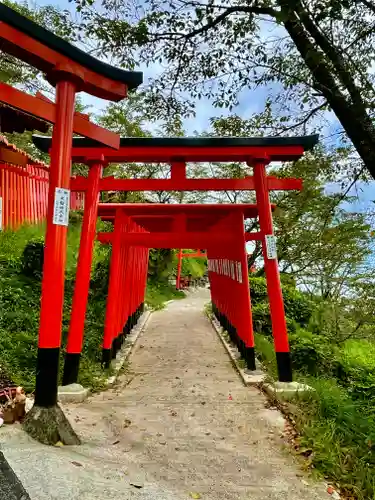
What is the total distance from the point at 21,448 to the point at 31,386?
8.32ft

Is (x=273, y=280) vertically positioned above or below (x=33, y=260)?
below

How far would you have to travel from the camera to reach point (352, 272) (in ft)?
32.2

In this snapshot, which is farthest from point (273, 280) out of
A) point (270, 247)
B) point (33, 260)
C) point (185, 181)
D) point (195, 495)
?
point (33, 260)

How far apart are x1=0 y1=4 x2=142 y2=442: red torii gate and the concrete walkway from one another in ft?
2.16

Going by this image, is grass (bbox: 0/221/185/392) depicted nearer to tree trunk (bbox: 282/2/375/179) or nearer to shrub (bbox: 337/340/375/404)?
shrub (bbox: 337/340/375/404)

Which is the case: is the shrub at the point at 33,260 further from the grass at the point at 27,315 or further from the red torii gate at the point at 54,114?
the red torii gate at the point at 54,114

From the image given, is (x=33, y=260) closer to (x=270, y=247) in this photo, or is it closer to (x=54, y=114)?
(x=270, y=247)

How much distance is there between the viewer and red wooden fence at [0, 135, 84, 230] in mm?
11047

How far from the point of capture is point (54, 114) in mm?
4156

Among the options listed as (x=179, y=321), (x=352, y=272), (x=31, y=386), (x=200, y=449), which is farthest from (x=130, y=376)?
(x=179, y=321)

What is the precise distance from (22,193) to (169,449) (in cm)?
995

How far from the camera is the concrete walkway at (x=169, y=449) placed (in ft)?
9.21

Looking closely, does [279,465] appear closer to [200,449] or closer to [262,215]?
[200,449]

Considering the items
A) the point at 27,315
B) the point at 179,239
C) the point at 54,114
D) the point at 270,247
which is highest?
the point at 54,114
